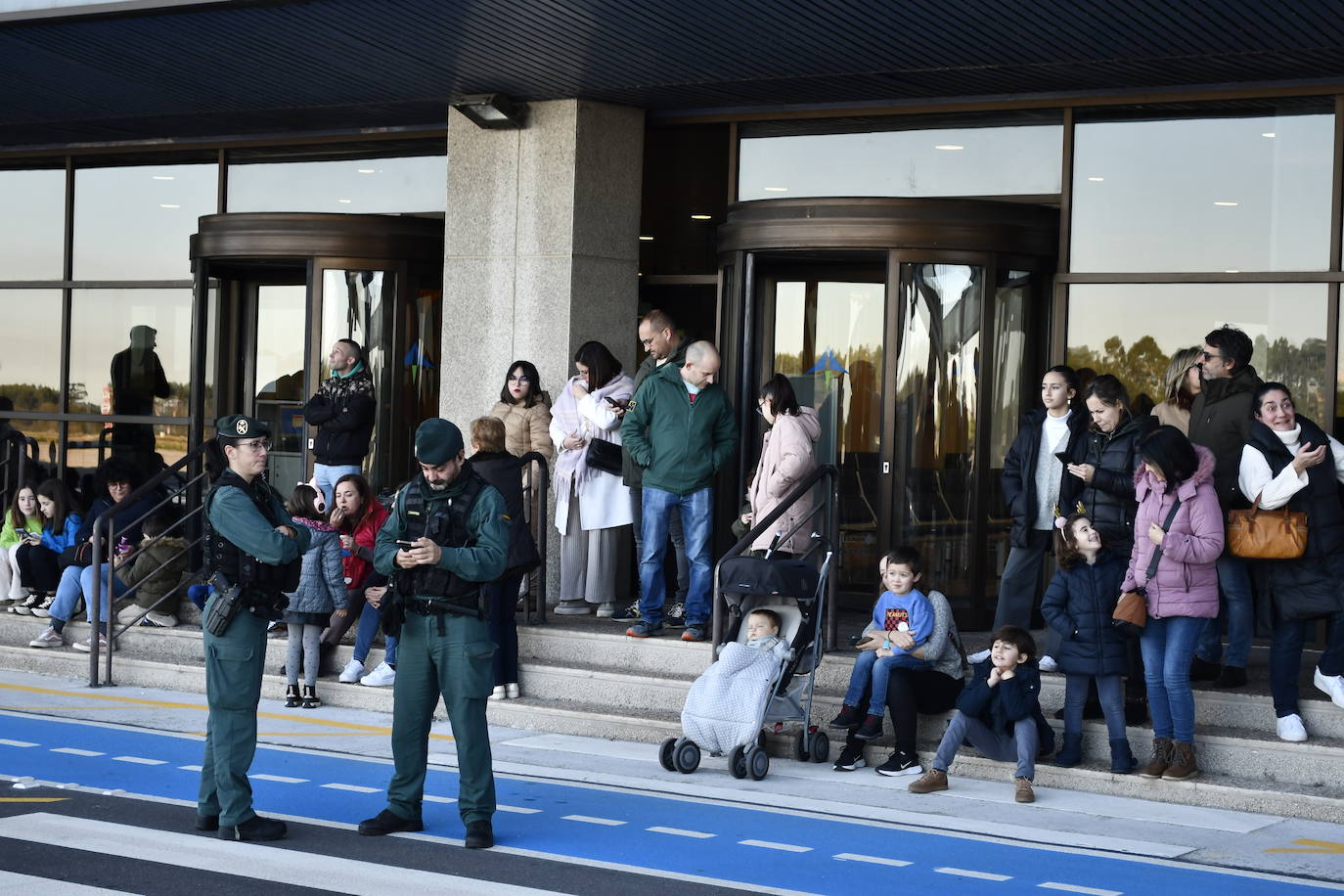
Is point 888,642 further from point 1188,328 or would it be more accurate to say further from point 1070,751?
point 1188,328

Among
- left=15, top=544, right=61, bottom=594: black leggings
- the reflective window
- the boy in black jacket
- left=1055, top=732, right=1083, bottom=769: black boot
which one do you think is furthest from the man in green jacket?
the reflective window

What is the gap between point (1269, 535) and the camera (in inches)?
324

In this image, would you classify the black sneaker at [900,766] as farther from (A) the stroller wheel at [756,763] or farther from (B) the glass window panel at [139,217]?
(B) the glass window panel at [139,217]

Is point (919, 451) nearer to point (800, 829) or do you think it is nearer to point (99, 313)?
point (800, 829)

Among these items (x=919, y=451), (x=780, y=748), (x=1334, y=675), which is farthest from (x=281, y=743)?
(x=1334, y=675)

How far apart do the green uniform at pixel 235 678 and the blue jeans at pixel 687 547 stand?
337 cm

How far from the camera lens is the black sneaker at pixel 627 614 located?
11039 mm

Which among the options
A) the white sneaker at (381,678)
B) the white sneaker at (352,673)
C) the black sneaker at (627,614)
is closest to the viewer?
the white sneaker at (381,678)

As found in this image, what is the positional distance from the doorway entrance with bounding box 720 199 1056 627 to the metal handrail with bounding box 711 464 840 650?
1.16 metres

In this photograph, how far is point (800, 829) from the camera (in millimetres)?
7418

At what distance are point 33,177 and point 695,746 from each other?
9971 millimetres

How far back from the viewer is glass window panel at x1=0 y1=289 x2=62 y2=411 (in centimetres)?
1545

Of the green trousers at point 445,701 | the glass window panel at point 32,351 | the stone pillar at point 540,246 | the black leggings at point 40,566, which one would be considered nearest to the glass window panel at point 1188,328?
the stone pillar at point 540,246

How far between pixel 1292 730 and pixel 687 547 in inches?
146
